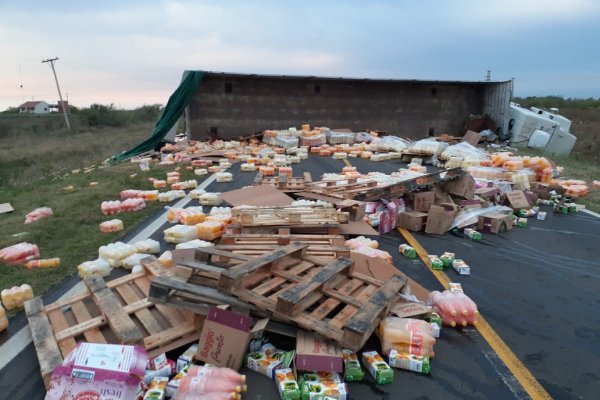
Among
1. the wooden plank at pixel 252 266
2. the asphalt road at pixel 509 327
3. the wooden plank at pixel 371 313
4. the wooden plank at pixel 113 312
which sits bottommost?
the asphalt road at pixel 509 327

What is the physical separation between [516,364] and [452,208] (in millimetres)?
4084

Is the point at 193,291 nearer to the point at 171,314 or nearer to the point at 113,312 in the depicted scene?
the point at 171,314

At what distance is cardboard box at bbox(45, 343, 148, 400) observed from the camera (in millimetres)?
2719

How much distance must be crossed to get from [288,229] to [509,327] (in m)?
3.02

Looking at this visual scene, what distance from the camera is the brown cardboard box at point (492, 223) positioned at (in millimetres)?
7137

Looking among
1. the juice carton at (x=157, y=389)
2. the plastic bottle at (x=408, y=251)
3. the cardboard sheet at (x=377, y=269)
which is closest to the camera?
the juice carton at (x=157, y=389)

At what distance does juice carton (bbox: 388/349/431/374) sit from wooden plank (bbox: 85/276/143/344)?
2074mm

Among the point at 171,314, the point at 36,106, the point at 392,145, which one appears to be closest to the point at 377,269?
the point at 171,314

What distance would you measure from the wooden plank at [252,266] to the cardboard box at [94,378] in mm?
990

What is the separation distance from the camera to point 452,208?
7.34 metres

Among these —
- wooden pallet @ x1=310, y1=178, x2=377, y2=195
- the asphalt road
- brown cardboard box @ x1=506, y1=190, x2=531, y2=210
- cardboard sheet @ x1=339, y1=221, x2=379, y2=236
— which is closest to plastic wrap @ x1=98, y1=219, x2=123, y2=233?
the asphalt road

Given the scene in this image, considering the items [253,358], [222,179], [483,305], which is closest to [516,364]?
[483,305]

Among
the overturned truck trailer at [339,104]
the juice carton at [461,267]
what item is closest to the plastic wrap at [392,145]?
the overturned truck trailer at [339,104]

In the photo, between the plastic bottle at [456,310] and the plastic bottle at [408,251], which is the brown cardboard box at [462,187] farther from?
the plastic bottle at [456,310]
